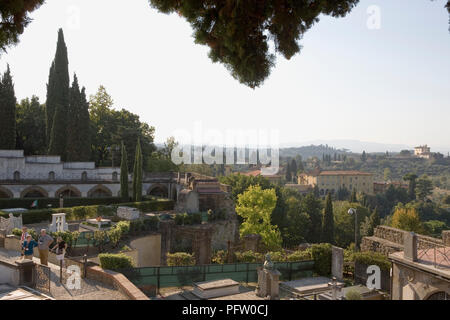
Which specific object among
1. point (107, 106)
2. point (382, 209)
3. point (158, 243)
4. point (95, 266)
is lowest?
point (382, 209)

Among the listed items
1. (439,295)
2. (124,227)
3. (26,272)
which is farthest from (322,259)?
(26,272)

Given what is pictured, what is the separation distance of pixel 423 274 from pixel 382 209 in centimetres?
11488

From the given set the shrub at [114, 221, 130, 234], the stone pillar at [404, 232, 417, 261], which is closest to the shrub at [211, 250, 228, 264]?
the shrub at [114, 221, 130, 234]

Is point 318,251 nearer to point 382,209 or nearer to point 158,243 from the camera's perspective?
point 158,243

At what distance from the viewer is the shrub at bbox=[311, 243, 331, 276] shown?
674 inches

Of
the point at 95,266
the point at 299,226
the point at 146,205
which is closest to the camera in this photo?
the point at 95,266

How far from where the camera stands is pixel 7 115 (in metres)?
40.3

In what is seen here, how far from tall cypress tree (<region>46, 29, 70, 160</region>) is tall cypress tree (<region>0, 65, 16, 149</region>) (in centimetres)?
404

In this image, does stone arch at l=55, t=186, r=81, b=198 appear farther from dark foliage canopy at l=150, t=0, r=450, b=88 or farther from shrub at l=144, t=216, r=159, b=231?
dark foliage canopy at l=150, t=0, r=450, b=88

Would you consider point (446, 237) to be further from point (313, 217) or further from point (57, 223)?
point (313, 217)

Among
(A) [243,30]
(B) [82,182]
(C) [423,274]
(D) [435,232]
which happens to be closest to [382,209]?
(D) [435,232]

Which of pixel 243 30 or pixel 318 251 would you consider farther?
pixel 318 251

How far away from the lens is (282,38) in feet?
24.4

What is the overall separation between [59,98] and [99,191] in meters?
13.5
